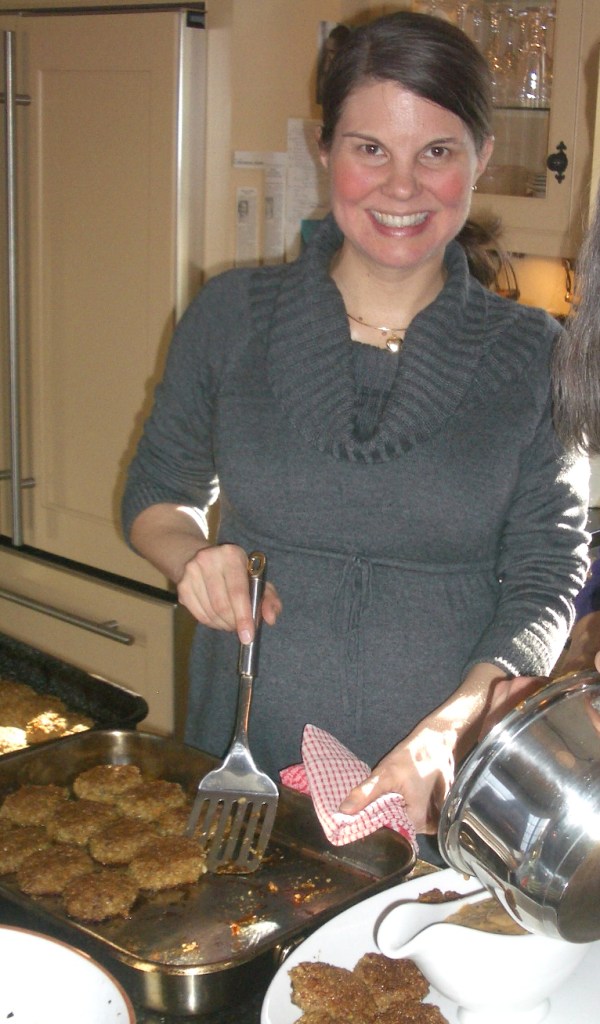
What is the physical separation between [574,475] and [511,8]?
123cm

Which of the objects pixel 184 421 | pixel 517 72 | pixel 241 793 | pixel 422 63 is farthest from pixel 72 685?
pixel 517 72

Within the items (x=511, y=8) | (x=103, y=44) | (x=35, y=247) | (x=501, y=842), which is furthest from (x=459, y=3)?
(x=501, y=842)

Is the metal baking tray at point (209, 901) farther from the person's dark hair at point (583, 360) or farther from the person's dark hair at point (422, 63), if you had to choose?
the person's dark hair at point (422, 63)

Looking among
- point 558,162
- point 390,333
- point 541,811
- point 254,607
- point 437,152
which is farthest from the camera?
point 558,162

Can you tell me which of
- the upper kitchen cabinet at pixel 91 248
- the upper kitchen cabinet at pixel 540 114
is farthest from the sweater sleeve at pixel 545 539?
the upper kitchen cabinet at pixel 91 248

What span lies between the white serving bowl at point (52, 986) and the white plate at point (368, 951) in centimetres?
12

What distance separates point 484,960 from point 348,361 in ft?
2.40

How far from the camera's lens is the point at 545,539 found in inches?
50.8

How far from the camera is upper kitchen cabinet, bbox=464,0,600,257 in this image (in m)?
2.07

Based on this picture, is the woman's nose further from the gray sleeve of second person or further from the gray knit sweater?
the gray sleeve of second person

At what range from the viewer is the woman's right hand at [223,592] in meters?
1.14

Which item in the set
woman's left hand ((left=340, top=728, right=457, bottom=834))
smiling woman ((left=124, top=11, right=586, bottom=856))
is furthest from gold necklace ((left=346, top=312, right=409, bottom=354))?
woman's left hand ((left=340, top=728, right=457, bottom=834))

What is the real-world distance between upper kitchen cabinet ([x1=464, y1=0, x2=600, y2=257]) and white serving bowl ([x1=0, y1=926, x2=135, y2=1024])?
163 centimetres

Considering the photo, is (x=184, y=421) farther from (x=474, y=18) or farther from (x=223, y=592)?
(x=474, y=18)
